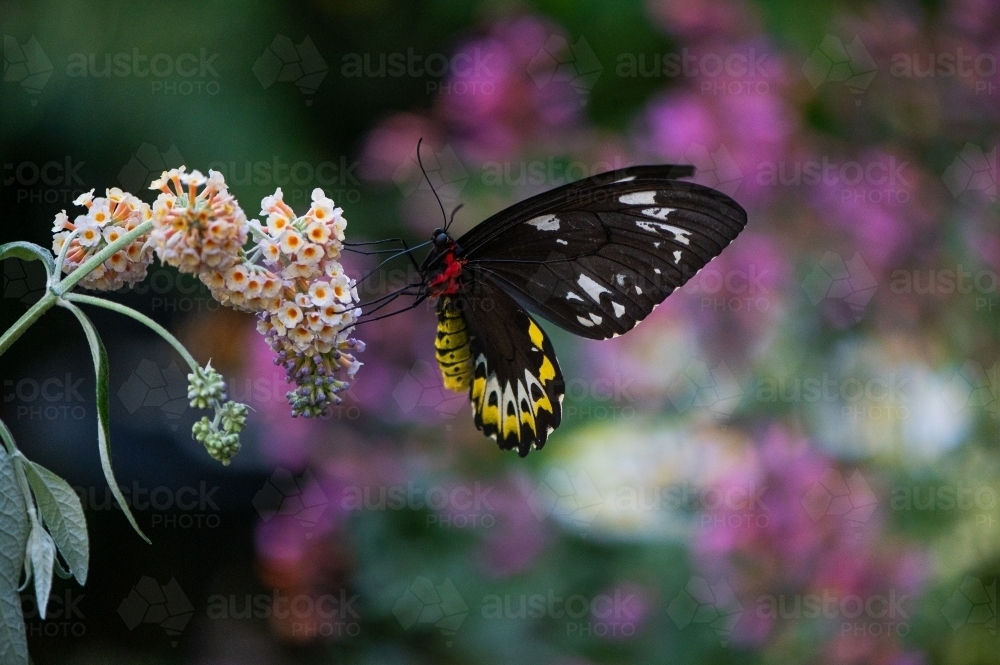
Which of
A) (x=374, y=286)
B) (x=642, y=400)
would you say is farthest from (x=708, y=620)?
(x=374, y=286)

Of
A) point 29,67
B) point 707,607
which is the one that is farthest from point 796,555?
point 29,67

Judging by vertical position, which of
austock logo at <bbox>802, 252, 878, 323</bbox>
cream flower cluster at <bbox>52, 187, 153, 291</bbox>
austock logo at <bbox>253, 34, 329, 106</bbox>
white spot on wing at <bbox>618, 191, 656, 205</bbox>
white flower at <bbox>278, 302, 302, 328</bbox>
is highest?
austock logo at <bbox>253, 34, 329, 106</bbox>

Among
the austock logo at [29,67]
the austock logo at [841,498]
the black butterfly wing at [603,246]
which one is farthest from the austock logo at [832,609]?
the austock logo at [29,67]

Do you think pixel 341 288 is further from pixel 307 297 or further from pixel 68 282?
pixel 68 282

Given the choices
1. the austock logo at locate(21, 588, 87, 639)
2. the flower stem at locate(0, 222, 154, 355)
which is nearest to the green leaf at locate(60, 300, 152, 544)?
the flower stem at locate(0, 222, 154, 355)

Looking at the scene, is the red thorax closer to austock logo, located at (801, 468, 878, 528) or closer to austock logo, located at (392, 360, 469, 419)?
austock logo, located at (392, 360, 469, 419)
